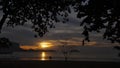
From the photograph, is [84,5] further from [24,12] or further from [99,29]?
[24,12]

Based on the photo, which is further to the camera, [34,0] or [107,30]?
[34,0]

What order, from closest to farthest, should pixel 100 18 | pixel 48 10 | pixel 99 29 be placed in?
1. pixel 100 18
2. pixel 99 29
3. pixel 48 10

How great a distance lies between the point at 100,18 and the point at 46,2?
572cm

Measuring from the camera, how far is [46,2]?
34.1 meters

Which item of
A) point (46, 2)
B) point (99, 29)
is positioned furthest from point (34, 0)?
point (99, 29)

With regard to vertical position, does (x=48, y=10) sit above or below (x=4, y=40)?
above

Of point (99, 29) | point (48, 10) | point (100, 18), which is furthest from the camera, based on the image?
point (48, 10)

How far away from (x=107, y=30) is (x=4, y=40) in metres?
9.96

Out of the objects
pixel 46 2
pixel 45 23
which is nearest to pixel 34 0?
pixel 46 2

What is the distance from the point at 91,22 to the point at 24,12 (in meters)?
6.55

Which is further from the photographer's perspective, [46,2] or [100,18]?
[46,2]

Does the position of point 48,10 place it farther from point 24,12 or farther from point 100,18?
point 100,18

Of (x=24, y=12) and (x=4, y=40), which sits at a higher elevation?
(x=24, y=12)

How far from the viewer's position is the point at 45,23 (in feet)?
120
